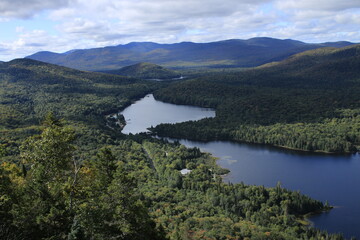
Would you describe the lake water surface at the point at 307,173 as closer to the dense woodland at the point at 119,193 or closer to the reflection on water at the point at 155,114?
the dense woodland at the point at 119,193

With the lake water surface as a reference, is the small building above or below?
above

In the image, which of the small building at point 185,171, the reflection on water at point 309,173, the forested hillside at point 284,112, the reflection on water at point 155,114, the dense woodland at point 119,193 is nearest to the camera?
the dense woodland at point 119,193

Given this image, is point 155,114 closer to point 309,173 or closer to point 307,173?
point 307,173

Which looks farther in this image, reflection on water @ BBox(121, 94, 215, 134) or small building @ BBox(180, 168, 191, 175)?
reflection on water @ BBox(121, 94, 215, 134)

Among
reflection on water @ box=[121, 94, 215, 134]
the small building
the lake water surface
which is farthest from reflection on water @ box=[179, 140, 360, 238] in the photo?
reflection on water @ box=[121, 94, 215, 134]

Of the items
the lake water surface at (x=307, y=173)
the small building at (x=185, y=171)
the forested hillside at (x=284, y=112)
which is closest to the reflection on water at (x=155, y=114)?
the forested hillside at (x=284, y=112)

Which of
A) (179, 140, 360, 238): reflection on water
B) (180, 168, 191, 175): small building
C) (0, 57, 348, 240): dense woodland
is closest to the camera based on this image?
(0, 57, 348, 240): dense woodland

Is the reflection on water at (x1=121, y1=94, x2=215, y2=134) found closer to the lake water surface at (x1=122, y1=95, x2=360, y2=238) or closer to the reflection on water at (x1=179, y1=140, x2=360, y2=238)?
the lake water surface at (x1=122, y1=95, x2=360, y2=238)
